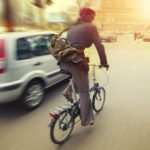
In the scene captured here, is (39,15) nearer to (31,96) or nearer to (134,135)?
(31,96)

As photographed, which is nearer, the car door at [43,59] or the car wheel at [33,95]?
the car wheel at [33,95]

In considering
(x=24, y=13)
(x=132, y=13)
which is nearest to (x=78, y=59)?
(x=24, y=13)

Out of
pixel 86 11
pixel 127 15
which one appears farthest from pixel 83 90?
pixel 127 15

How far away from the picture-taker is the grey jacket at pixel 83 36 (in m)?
2.36

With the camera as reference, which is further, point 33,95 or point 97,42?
point 33,95

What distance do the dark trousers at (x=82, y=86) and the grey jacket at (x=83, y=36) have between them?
330 millimetres

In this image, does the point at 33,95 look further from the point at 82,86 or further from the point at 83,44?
the point at 83,44

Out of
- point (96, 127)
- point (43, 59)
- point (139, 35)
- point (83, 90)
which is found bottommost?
point (96, 127)

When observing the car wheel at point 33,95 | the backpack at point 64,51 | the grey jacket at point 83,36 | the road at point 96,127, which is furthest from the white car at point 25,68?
the grey jacket at point 83,36

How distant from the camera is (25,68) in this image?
334 cm

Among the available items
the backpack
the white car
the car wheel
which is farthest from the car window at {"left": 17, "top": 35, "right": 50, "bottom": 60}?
the backpack

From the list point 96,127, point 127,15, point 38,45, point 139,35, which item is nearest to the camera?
point 96,127

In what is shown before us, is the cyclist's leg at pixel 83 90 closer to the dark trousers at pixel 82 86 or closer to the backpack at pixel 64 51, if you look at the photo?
the dark trousers at pixel 82 86

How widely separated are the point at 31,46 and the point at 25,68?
55 cm
